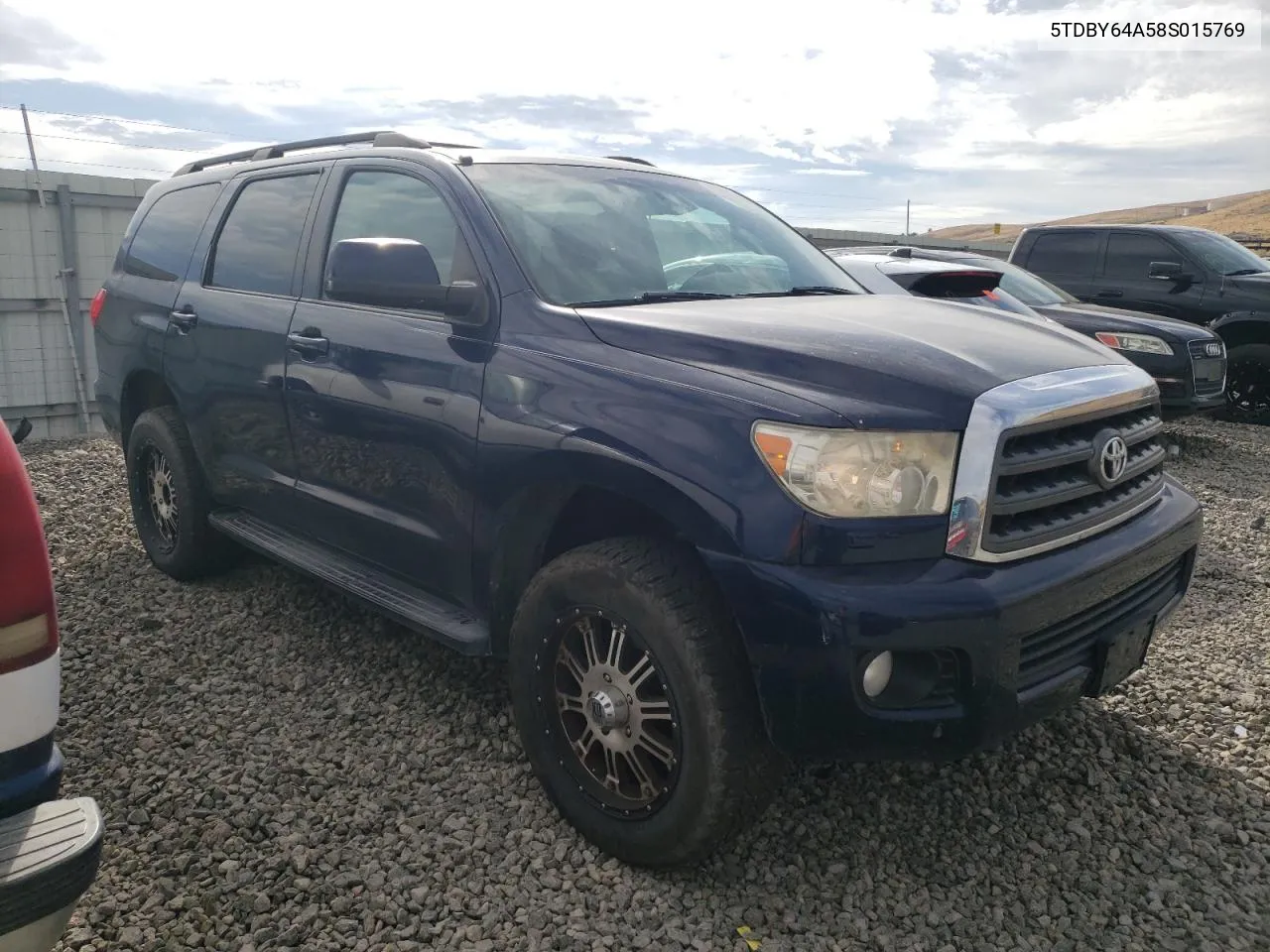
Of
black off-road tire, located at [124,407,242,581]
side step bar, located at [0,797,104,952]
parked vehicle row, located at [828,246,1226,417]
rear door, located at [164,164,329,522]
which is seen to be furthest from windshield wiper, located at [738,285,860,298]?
parked vehicle row, located at [828,246,1226,417]

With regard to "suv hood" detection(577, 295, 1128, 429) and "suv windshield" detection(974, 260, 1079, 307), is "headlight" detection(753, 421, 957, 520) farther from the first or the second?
"suv windshield" detection(974, 260, 1079, 307)

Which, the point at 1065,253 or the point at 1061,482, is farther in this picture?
the point at 1065,253

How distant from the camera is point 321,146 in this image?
400 cm

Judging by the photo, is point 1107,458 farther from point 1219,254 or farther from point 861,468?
point 1219,254

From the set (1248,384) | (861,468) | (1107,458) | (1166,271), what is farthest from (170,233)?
(1248,384)

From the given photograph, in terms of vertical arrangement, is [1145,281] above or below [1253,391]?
above

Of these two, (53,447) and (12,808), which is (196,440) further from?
(53,447)

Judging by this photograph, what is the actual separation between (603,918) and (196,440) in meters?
2.86

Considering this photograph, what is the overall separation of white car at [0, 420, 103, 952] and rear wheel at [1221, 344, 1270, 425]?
10.1 metres

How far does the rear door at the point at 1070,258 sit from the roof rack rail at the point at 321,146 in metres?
8.24

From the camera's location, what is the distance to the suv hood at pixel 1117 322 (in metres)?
7.83

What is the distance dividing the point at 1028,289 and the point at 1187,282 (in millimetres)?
2000

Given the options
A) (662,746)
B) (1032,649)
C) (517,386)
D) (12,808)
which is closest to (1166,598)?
(1032,649)

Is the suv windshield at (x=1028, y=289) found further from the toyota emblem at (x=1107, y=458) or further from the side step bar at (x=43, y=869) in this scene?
the side step bar at (x=43, y=869)
